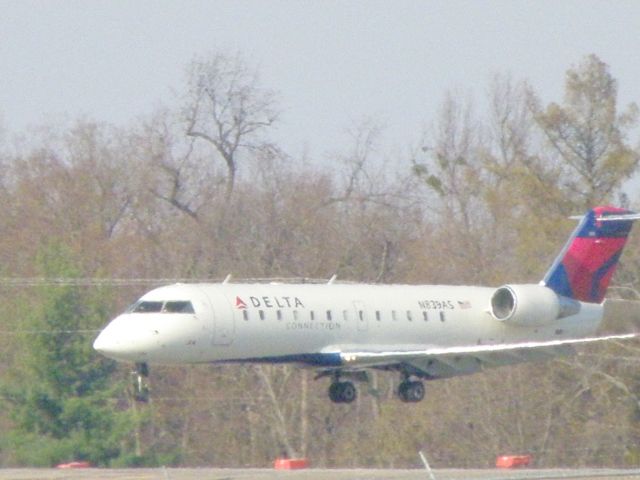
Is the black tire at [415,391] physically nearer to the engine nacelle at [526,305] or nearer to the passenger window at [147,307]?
the engine nacelle at [526,305]

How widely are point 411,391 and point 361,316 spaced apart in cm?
273

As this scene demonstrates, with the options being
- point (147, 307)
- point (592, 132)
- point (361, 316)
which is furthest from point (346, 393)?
point (592, 132)

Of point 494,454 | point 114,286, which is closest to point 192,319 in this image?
point 494,454

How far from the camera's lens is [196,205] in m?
69.1

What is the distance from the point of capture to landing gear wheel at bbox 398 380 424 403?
124ft

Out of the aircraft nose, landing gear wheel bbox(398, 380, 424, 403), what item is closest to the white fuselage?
the aircraft nose

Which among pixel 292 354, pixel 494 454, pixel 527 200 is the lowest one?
pixel 494 454

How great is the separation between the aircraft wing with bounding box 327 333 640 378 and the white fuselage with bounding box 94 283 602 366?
0.84 feet

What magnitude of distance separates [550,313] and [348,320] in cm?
494

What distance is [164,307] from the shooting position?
33688 mm

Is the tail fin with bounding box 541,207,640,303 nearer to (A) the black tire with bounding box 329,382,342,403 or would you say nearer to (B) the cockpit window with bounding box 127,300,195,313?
(A) the black tire with bounding box 329,382,342,403

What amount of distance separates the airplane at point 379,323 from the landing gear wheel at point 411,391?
0.02 meters

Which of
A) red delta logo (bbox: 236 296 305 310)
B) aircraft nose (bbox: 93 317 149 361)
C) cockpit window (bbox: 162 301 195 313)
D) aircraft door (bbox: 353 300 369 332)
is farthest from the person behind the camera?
aircraft door (bbox: 353 300 369 332)

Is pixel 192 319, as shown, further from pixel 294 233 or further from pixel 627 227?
pixel 294 233
